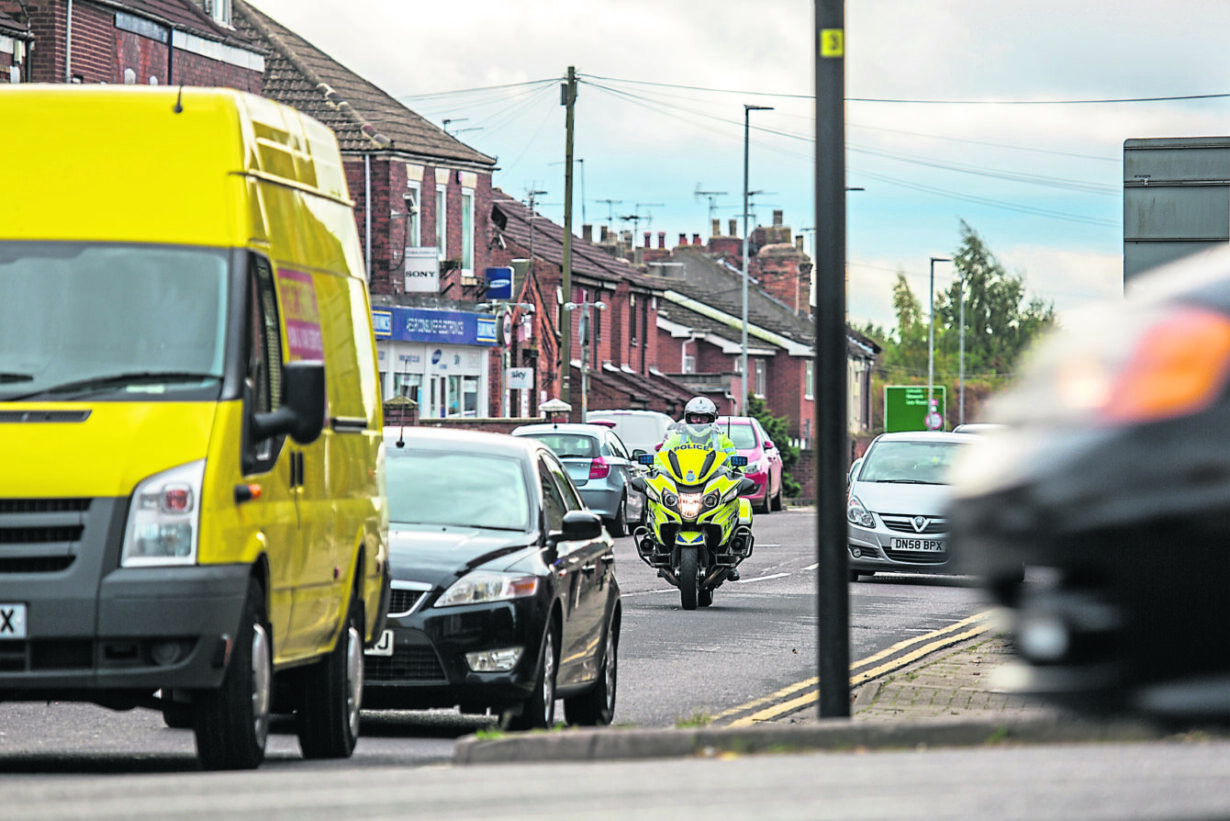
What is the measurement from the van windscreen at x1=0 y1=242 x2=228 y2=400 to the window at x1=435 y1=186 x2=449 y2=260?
1830 inches

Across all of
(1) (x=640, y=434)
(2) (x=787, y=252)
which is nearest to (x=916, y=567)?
(1) (x=640, y=434)

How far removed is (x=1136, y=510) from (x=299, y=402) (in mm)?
4697

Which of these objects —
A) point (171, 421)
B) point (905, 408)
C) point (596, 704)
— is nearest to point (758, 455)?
point (596, 704)

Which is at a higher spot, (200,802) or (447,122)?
(447,122)

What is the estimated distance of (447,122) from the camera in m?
62.5

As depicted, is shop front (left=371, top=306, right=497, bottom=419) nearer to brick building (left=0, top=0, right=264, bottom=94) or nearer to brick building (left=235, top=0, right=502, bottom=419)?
brick building (left=235, top=0, right=502, bottom=419)

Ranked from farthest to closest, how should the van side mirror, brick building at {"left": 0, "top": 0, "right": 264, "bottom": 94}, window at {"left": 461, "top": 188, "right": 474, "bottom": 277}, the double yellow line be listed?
1. window at {"left": 461, "top": 188, "right": 474, "bottom": 277}
2. brick building at {"left": 0, "top": 0, "right": 264, "bottom": 94}
3. the double yellow line
4. the van side mirror

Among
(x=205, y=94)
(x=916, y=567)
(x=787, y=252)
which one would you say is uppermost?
(x=787, y=252)

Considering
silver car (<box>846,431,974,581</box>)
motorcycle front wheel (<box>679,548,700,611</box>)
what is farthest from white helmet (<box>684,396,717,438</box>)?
silver car (<box>846,431,974,581</box>)

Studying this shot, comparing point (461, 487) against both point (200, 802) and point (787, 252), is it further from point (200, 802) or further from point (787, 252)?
point (787, 252)

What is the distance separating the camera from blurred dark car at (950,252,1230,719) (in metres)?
5.02

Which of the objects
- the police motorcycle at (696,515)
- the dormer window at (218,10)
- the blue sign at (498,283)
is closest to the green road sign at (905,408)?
the blue sign at (498,283)

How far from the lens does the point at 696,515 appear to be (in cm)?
2064

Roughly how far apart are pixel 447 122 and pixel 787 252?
1878 inches
